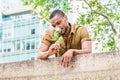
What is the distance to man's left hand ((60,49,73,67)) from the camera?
5.17 metres

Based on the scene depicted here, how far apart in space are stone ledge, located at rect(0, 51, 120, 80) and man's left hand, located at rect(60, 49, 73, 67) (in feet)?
0.17

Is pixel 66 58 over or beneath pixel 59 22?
beneath

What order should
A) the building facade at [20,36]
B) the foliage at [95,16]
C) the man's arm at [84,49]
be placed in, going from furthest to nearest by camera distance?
the building facade at [20,36] → the foliage at [95,16] → the man's arm at [84,49]

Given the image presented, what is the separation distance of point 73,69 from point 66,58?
0.16 metres

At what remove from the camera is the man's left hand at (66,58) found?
17.0ft

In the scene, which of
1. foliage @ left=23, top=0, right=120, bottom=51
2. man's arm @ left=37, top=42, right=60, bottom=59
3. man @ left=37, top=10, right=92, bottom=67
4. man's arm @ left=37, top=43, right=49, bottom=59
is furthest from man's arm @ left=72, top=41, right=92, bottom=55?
foliage @ left=23, top=0, right=120, bottom=51

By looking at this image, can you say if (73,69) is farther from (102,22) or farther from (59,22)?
(102,22)

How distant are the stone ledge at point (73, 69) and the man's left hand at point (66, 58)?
5cm

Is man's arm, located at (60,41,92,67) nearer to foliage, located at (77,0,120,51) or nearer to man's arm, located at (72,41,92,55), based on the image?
man's arm, located at (72,41,92,55)

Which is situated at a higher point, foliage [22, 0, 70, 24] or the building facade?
foliage [22, 0, 70, 24]

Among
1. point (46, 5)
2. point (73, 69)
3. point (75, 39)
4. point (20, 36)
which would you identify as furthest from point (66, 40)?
point (20, 36)

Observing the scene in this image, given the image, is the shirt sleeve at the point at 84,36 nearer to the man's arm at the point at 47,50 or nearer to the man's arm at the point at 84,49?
the man's arm at the point at 84,49

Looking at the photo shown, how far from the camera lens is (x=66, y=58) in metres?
5.18

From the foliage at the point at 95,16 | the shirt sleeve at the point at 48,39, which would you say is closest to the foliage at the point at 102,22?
the foliage at the point at 95,16
